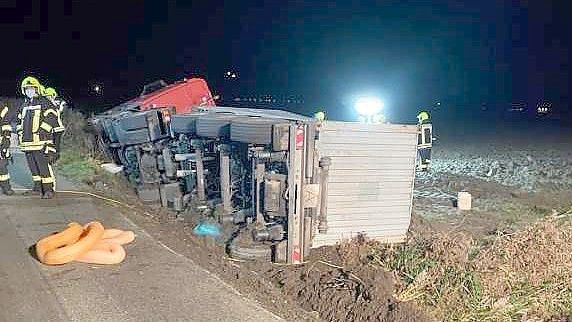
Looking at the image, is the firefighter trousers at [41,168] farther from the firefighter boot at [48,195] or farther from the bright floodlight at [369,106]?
the bright floodlight at [369,106]

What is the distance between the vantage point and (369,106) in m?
8.95

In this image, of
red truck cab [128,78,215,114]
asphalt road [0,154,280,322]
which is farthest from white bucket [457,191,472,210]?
asphalt road [0,154,280,322]

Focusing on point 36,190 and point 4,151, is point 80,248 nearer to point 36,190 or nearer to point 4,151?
point 36,190

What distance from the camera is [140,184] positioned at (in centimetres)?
862

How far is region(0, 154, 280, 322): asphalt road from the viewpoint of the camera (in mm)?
3830

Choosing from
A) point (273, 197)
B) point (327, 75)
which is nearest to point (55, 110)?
point (273, 197)

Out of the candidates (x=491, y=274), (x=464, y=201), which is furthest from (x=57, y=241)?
(x=464, y=201)

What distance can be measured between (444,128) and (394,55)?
45606 millimetres

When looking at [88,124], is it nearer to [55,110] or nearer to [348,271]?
[55,110]

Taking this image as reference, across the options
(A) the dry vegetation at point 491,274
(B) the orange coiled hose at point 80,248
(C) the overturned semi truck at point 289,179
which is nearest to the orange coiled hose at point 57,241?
(B) the orange coiled hose at point 80,248

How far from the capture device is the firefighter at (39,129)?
251 inches

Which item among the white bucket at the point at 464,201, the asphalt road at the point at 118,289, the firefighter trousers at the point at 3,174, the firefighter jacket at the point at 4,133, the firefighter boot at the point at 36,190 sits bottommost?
the white bucket at the point at 464,201

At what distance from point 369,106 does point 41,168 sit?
4.99 m

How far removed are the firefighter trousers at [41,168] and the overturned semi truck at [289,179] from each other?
5.61ft
